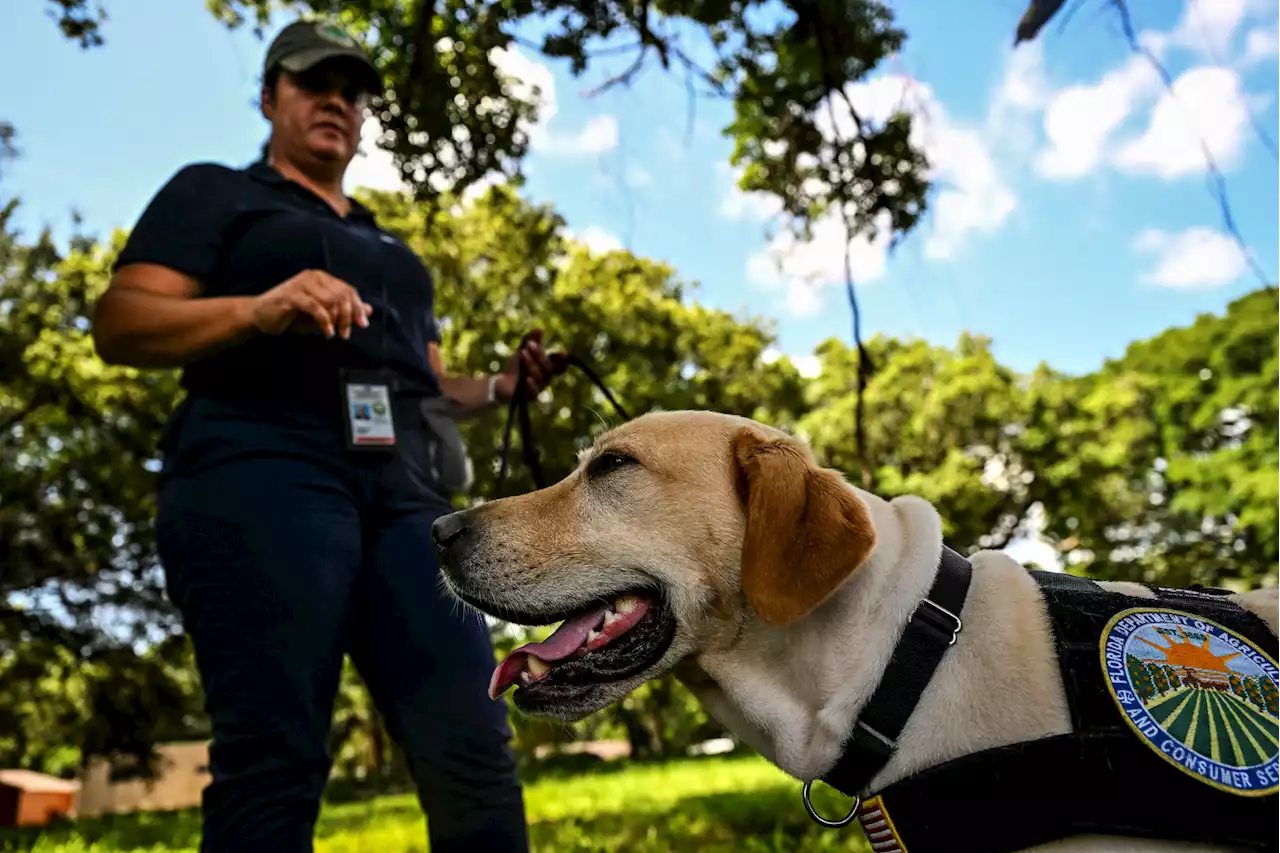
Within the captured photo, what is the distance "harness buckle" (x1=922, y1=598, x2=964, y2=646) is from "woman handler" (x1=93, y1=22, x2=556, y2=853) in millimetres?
1331

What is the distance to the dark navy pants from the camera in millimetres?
2211

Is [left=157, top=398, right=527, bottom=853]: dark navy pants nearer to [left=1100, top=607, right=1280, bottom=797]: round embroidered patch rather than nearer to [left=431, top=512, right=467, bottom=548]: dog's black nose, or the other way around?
[left=431, top=512, right=467, bottom=548]: dog's black nose

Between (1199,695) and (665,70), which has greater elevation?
(665,70)

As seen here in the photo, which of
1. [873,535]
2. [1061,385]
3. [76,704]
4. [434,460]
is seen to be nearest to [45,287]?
[76,704]

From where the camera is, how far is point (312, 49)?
2.95 metres

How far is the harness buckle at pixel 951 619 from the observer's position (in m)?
1.86

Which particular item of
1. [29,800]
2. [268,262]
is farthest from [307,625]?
[29,800]

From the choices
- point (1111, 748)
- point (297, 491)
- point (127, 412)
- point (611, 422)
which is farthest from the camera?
point (127, 412)

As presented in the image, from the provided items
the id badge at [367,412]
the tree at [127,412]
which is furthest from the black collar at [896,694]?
the tree at [127,412]

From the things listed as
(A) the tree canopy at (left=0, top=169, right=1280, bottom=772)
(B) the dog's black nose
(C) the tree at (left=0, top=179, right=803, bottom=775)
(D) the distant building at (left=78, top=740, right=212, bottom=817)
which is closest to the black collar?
(B) the dog's black nose

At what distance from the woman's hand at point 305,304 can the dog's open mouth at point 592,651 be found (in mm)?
991

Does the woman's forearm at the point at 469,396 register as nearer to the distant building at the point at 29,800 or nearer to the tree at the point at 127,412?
the tree at the point at 127,412

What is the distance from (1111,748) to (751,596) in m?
0.74

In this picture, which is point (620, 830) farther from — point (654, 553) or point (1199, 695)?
point (1199, 695)
